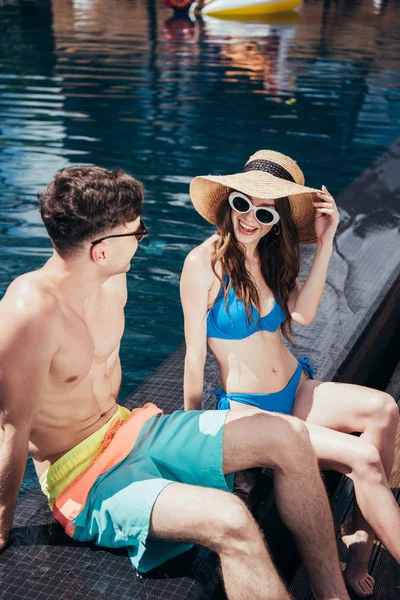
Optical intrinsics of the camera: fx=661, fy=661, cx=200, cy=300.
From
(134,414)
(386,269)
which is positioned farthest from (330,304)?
(134,414)

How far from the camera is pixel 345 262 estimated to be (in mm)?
4961

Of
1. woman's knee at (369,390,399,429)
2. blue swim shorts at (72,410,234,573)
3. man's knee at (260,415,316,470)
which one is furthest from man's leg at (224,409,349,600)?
woman's knee at (369,390,399,429)

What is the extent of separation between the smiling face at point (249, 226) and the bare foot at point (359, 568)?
1266 mm

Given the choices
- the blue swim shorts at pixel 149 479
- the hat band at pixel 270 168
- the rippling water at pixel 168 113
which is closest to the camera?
the blue swim shorts at pixel 149 479

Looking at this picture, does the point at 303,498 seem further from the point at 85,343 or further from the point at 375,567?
the point at 85,343

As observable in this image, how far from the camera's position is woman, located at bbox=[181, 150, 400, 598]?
2.65 m

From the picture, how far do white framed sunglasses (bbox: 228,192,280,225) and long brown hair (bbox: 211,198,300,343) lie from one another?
11 centimetres

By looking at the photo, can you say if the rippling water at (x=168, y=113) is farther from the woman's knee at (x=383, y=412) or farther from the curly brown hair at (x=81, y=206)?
the curly brown hair at (x=81, y=206)

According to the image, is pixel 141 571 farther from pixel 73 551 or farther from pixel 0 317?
pixel 0 317

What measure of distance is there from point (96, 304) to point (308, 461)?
0.96 m

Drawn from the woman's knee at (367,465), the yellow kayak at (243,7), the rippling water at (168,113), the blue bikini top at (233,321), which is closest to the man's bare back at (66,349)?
the blue bikini top at (233,321)

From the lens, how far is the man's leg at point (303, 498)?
7.31ft

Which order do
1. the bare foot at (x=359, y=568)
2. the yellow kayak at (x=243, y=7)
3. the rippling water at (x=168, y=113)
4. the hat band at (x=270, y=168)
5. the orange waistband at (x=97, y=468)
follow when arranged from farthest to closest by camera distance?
the yellow kayak at (x=243, y=7) < the rippling water at (x=168, y=113) < the hat band at (x=270, y=168) < the bare foot at (x=359, y=568) < the orange waistband at (x=97, y=468)

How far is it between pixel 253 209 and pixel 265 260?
0.33 m
